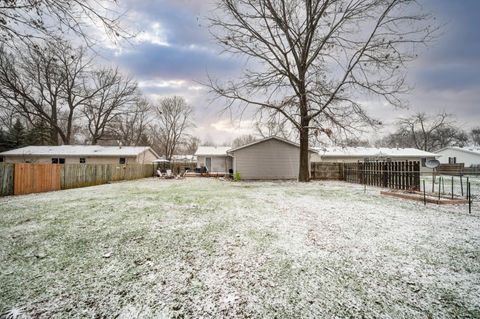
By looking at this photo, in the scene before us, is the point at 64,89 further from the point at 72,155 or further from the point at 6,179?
the point at 6,179

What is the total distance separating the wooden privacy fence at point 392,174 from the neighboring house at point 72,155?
81.0ft

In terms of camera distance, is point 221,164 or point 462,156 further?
point 462,156

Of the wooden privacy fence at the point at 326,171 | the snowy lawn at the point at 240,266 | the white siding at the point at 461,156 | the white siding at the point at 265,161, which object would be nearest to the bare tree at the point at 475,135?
the white siding at the point at 461,156

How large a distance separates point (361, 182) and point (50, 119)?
111ft

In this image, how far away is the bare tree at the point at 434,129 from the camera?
37.2m

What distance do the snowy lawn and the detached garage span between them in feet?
44.0

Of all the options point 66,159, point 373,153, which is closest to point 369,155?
point 373,153

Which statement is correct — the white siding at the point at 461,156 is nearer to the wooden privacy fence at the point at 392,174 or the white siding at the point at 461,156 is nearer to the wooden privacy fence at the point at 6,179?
the wooden privacy fence at the point at 392,174

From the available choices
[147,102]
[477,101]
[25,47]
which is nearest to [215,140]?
[147,102]

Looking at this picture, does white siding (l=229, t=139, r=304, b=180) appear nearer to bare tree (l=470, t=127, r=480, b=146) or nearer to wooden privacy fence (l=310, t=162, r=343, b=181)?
wooden privacy fence (l=310, t=162, r=343, b=181)

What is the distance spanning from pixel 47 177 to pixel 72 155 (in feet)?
58.9

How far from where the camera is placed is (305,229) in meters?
4.49

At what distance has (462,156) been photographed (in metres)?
31.6

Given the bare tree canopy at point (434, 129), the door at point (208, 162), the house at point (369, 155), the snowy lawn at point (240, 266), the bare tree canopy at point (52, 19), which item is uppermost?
the bare tree canopy at point (434, 129)
